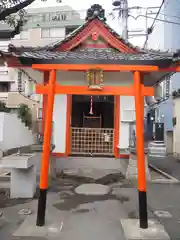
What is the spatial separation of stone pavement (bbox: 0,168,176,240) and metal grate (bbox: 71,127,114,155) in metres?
3.23

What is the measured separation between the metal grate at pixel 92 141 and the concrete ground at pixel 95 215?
8.29 ft

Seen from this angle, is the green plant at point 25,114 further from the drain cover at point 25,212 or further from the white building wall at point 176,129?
the drain cover at point 25,212

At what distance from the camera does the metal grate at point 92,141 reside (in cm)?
1244

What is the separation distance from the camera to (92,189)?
29.8ft

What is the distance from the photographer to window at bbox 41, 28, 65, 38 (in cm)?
3953

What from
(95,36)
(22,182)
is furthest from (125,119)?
(22,182)

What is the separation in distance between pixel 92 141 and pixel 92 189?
12.5 feet

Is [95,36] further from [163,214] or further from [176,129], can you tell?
[176,129]

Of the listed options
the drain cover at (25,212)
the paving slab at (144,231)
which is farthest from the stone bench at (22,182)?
the paving slab at (144,231)

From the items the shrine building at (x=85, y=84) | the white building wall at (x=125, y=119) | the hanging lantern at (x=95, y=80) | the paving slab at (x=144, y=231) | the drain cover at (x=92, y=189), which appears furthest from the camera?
the white building wall at (x=125, y=119)

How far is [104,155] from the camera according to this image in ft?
40.1

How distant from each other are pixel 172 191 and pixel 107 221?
12.7 feet

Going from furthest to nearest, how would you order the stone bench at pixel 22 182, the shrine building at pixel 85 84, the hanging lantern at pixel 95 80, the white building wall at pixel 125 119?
the white building wall at pixel 125 119 < the shrine building at pixel 85 84 < the stone bench at pixel 22 182 < the hanging lantern at pixel 95 80

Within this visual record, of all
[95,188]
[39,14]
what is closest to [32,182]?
[95,188]
